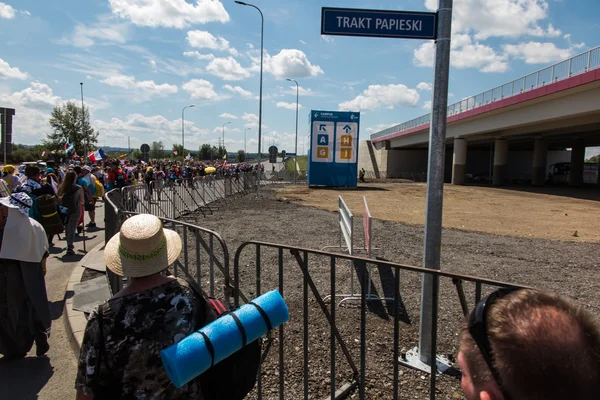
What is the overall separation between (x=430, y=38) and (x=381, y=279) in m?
4.05

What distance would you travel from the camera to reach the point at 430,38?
362cm

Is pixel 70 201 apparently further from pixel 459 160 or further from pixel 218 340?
pixel 459 160

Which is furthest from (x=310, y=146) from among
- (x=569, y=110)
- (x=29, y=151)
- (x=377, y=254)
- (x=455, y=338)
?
(x=29, y=151)

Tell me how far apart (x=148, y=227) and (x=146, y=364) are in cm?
61

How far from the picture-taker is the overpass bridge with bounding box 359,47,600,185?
937 inches

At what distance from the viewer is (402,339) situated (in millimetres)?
4477

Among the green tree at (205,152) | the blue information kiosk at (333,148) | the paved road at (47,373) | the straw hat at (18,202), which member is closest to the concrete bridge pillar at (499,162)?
the blue information kiosk at (333,148)

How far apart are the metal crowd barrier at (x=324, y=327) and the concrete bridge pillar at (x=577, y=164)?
47380 mm

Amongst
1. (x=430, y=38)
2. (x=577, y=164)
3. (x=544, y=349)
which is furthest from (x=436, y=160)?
(x=577, y=164)

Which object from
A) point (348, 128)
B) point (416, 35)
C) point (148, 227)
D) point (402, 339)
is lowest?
point (402, 339)

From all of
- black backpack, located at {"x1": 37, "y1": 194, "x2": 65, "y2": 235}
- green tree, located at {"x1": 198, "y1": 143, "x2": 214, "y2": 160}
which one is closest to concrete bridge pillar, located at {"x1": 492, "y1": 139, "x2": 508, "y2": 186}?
black backpack, located at {"x1": 37, "y1": 194, "x2": 65, "y2": 235}

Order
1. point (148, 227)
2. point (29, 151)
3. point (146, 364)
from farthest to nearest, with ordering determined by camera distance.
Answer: point (29, 151)
point (148, 227)
point (146, 364)

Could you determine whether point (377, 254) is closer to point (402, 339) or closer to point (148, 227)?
point (402, 339)

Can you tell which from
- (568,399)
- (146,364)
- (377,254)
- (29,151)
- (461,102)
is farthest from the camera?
(29,151)
